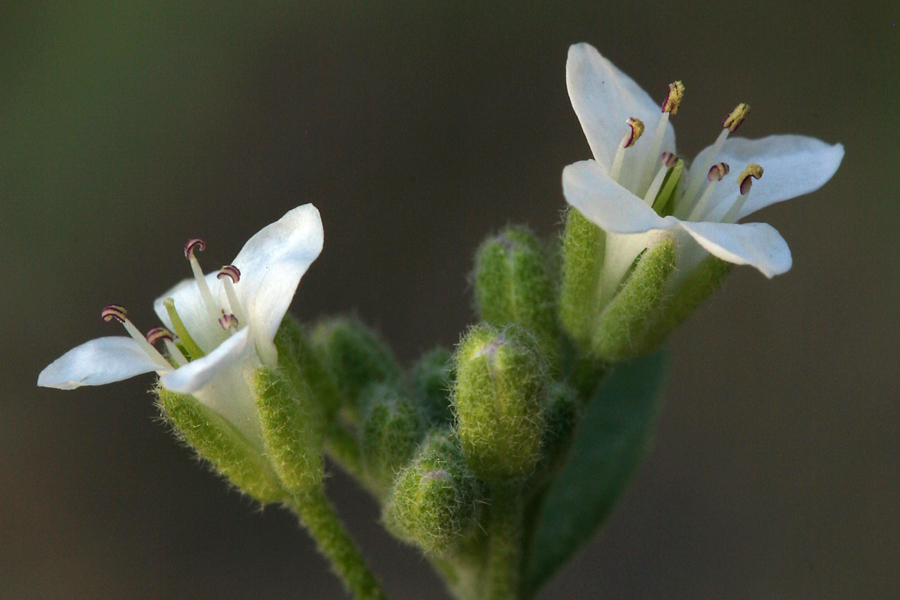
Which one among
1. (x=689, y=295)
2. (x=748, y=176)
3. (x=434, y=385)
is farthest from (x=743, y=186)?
(x=434, y=385)

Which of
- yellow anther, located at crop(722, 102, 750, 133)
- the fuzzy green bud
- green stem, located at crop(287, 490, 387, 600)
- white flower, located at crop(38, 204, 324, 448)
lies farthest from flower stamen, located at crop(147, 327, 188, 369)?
yellow anther, located at crop(722, 102, 750, 133)

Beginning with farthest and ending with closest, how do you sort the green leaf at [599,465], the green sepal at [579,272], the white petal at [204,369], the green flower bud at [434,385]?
the green leaf at [599,465]
the green flower bud at [434,385]
the green sepal at [579,272]
the white petal at [204,369]

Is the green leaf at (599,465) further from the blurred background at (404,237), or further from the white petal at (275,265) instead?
the blurred background at (404,237)

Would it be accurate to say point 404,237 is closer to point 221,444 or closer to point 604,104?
point 604,104

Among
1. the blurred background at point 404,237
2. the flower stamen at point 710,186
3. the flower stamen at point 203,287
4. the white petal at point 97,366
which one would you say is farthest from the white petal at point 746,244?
the blurred background at point 404,237

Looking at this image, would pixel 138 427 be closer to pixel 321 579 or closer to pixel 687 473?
pixel 321 579
